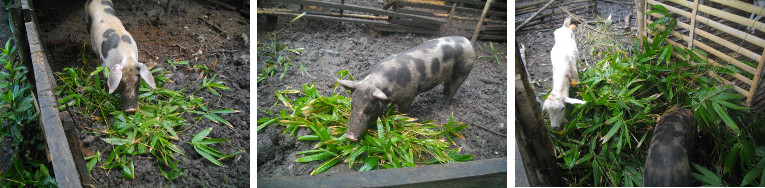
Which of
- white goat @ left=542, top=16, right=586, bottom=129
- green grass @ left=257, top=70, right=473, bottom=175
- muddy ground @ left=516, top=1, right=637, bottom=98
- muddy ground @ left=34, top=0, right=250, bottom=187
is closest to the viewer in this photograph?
green grass @ left=257, top=70, right=473, bottom=175

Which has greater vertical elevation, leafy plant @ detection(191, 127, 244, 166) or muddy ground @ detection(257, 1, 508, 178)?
muddy ground @ detection(257, 1, 508, 178)

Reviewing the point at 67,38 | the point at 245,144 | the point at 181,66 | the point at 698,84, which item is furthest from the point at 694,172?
the point at 67,38

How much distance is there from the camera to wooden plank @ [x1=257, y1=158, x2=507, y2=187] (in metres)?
1.87

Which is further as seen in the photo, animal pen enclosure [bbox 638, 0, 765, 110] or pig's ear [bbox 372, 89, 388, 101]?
pig's ear [bbox 372, 89, 388, 101]

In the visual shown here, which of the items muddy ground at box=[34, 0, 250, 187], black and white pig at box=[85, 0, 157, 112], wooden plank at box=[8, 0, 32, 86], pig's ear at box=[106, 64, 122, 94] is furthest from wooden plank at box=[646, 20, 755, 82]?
wooden plank at box=[8, 0, 32, 86]

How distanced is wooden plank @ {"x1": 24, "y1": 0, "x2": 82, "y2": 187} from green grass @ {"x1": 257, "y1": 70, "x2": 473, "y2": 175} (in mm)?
720

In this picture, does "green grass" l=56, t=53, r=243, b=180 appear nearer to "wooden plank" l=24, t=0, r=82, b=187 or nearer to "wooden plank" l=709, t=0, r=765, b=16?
"wooden plank" l=24, t=0, r=82, b=187

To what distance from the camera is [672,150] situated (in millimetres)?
1947

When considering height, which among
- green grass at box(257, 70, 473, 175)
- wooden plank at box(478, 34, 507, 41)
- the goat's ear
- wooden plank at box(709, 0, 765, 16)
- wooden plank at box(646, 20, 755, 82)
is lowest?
green grass at box(257, 70, 473, 175)

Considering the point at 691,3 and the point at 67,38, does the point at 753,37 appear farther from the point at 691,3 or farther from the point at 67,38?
the point at 67,38

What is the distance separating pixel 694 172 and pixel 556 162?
0.48 m

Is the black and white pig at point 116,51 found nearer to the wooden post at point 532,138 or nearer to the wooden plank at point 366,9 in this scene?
the wooden plank at point 366,9

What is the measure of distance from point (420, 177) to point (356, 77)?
544 mm

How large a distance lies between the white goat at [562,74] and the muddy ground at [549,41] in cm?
4
